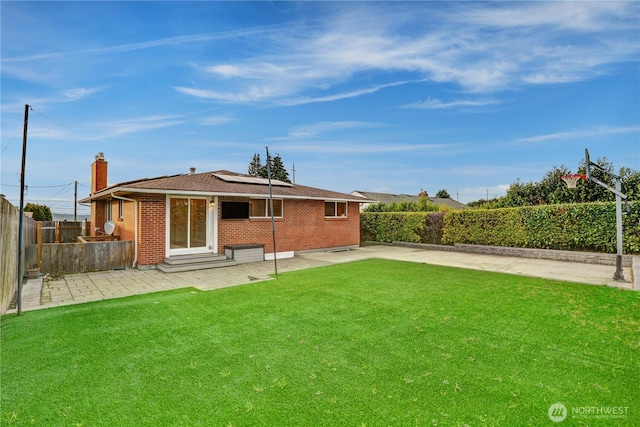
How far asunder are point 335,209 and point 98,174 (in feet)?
41.1

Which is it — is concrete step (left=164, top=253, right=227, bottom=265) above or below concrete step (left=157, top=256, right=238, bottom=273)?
above

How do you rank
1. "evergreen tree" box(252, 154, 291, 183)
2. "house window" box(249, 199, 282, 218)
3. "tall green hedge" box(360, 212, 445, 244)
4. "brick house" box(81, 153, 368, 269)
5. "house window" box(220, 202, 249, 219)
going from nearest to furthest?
"brick house" box(81, 153, 368, 269) < "house window" box(220, 202, 249, 219) < "house window" box(249, 199, 282, 218) < "tall green hedge" box(360, 212, 445, 244) < "evergreen tree" box(252, 154, 291, 183)

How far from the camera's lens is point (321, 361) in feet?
11.9

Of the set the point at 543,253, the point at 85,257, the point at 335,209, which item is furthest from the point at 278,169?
the point at 85,257

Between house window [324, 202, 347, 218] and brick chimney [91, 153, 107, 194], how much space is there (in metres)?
11.8

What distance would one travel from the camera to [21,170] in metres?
5.52

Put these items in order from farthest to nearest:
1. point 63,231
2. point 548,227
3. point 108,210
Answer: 1. point 63,231
2. point 108,210
3. point 548,227

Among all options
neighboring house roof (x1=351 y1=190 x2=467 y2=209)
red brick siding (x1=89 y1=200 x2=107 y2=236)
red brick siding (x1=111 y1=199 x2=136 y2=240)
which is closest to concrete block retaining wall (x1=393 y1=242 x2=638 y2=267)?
red brick siding (x1=111 y1=199 x2=136 y2=240)

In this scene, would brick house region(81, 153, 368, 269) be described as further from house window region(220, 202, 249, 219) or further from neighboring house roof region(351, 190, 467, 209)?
neighboring house roof region(351, 190, 467, 209)

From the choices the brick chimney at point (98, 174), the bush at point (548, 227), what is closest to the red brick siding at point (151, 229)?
the brick chimney at point (98, 174)

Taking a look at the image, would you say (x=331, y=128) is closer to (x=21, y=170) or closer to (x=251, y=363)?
(x=21, y=170)

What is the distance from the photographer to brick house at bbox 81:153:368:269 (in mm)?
10250

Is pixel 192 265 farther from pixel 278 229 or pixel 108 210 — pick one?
pixel 108 210

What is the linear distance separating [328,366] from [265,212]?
33.3ft
